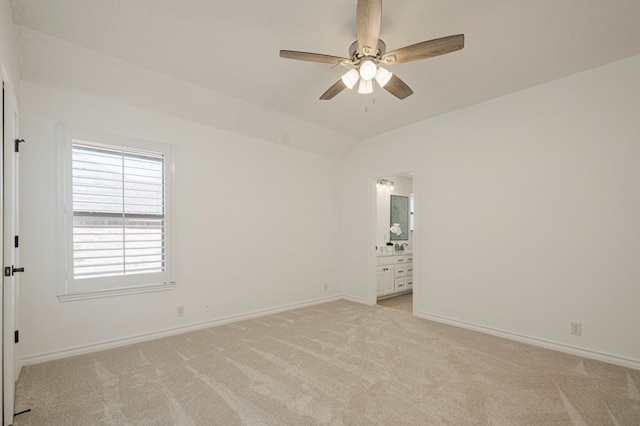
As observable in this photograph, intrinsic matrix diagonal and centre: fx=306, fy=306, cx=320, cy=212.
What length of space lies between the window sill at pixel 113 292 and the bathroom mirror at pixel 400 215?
14.0ft

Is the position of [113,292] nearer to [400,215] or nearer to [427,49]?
[427,49]

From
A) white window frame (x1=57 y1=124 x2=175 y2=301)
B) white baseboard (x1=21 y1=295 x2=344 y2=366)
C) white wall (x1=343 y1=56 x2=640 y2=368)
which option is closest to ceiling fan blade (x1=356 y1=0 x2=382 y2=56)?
white wall (x1=343 y1=56 x2=640 y2=368)

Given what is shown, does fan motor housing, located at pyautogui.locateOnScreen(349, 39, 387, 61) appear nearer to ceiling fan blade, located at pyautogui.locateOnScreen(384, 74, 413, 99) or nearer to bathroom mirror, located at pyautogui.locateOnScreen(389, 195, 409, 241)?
ceiling fan blade, located at pyautogui.locateOnScreen(384, 74, 413, 99)

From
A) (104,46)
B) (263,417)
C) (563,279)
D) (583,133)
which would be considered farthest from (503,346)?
(104,46)

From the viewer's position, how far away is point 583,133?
3201 millimetres

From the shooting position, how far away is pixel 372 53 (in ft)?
7.43

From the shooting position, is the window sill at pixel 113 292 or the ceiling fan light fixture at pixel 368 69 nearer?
the ceiling fan light fixture at pixel 368 69

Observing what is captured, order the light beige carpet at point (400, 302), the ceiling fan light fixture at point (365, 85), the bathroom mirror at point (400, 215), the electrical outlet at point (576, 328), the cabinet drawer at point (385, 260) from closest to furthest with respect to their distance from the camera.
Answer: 1. the ceiling fan light fixture at point (365, 85)
2. the electrical outlet at point (576, 328)
3. the light beige carpet at point (400, 302)
4. the cabinet drawer at point (385, 260)
5. the bathroom mirror at point (400, 215)

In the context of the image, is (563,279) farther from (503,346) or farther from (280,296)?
(280,296)

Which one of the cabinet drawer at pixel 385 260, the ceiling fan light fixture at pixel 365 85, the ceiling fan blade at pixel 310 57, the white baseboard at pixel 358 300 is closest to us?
the ceiling fan blade at pixel 310 57

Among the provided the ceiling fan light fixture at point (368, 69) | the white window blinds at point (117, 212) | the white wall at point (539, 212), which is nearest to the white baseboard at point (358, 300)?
the white wall at point (539, 212)

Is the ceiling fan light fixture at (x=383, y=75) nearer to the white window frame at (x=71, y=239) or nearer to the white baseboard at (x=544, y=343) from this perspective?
the white window frame at (x=71, y=239)

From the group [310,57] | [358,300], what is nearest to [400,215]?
[358,300]

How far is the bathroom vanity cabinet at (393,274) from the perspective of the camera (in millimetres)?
5543
